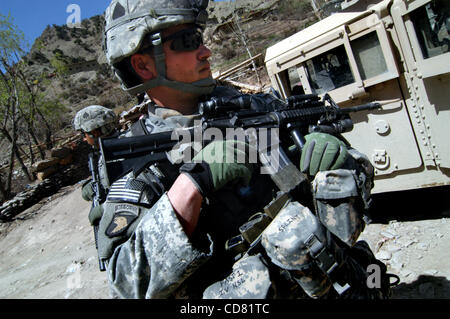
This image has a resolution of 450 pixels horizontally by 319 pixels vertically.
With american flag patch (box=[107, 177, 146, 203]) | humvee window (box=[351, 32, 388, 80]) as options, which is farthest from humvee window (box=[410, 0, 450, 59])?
american flag patch (box=[107, 177, 146, 203])

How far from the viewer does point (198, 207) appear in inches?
50.3

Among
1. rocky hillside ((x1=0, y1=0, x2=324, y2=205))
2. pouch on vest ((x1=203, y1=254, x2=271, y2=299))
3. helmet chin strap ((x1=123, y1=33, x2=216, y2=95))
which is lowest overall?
pouch on vest ((x1=203, y1=254, x2=271, y2=299))

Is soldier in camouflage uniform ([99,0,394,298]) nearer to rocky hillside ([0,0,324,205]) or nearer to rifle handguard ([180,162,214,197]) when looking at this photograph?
rifle handguard ([180,162,214,197])

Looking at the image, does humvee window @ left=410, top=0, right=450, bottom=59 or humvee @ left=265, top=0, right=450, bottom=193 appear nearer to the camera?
humvee window @ left=410, top=0, right=450, bottom=59

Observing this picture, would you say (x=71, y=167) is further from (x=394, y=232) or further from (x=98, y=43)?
(x=98, y=43)

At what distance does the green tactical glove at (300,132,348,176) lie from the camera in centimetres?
155

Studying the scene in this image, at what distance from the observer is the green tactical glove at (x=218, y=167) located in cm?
127

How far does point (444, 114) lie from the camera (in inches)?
139

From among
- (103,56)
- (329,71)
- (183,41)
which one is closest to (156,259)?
(183,41)

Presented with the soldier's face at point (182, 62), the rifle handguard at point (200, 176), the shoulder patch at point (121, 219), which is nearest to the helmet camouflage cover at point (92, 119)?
the soldier's face at point (182, 62)

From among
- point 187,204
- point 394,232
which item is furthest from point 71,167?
point 187,204

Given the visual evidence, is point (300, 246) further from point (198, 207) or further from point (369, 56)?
point (369, 56)

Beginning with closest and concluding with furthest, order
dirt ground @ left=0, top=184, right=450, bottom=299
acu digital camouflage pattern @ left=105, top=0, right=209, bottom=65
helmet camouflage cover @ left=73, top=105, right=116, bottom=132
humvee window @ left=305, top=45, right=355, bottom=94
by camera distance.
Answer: acu digital camouflage pattern @ left=105, top=0, right=209, bottom=65
dirt ground @ left=0, top=184, right=450, bottom=299
humvee window @ left=305, top=45, right=355, bottom=94
helmet camouflage cover @ left=73, top=105, right=116, bottom=132

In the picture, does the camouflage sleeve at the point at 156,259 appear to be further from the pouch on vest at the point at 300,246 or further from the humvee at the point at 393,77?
the humvee at the point at 393,77
